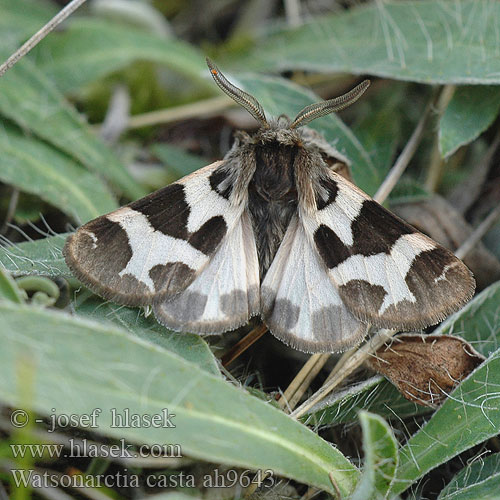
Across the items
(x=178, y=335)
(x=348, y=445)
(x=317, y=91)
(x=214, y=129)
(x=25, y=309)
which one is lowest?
(x=348, y=445)

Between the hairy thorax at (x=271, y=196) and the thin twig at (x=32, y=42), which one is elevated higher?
the thin twig at (x=32, y=42)

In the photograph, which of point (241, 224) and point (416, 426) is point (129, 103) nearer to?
point (241, 224)

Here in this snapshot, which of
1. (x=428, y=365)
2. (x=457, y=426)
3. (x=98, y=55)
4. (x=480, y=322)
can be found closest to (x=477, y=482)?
Answer: (x=457, y=426)

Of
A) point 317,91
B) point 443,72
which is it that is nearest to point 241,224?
point 443,72

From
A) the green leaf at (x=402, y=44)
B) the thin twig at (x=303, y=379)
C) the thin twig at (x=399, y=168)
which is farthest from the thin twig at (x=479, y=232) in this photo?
the thin twig at (x=303, y=379)

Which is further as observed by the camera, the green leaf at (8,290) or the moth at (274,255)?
the moth at (274,255)

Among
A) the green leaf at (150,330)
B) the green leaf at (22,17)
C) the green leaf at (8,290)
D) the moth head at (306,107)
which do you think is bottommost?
the green leaf at (150,330)

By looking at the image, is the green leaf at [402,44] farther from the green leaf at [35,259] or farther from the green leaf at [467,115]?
the green leaf at [35,259]
